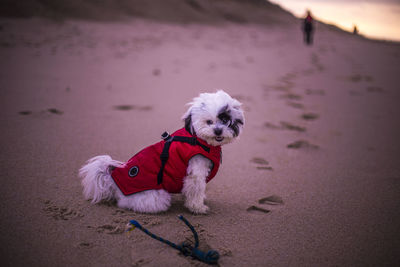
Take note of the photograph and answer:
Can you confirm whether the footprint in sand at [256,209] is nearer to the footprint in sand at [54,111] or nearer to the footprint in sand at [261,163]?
the footprint in sand at [261,163]

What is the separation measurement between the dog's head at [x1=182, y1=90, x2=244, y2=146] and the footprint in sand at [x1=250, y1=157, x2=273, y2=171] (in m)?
1.30

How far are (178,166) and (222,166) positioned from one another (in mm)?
1296

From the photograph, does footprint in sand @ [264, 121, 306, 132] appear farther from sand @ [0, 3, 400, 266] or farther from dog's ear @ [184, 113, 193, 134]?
dog's ear @ [184, 113, 193, 134]

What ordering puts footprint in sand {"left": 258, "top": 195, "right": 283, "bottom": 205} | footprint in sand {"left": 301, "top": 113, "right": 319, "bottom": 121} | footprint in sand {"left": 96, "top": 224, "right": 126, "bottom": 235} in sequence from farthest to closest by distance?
1. footprint in sand {"left": 301, "top": 113, "right": 319, "bottom": 121}
2. footprint in sand {"left": 258, "top": 195, "right": 283, "bottom": 205}
3. footprint in sand {"left": 96, "top": 224, "right": 126, "bottom": 235}

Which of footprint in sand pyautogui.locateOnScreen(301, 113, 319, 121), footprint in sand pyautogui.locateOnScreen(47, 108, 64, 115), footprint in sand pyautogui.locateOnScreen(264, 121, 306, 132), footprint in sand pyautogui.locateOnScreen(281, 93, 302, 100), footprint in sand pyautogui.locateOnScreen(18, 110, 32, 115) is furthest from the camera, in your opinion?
footprint in sand pyautogui.locateOnScreen(281, 93, 302, 100)

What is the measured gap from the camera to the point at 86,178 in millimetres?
2598

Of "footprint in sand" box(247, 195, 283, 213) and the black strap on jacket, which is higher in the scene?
the black strap on jacket

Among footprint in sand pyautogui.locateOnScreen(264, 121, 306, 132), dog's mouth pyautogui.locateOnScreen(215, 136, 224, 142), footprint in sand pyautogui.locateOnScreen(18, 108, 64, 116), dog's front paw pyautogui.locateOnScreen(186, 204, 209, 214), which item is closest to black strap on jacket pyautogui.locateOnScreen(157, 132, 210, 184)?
dog's mouth pyautogui.locateOnScreen(215, 136, 224, 142)

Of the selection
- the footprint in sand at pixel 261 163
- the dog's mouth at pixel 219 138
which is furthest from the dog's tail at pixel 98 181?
the footprint in sand at pixel 261 163

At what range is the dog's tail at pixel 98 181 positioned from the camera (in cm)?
260

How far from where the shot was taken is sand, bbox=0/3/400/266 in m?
2.20

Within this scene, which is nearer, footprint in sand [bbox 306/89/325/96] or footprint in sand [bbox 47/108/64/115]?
footprint in sand [bbox 47/108/64/115]

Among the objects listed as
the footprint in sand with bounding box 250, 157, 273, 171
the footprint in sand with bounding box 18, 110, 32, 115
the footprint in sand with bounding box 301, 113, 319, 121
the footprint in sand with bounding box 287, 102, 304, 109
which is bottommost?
the footprint in sand with bounding box 250, 157, 273, 171

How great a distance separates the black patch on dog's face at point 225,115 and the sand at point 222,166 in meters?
0.93
